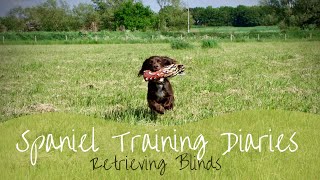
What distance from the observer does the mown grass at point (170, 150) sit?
4406 mm

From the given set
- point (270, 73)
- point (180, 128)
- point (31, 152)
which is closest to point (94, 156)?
point (31, 152)

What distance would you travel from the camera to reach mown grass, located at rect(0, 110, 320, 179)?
4406mm

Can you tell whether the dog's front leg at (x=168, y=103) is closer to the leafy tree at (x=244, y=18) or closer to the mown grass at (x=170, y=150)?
the mown grass at (x=170, y=150)

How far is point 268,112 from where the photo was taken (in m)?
5.89

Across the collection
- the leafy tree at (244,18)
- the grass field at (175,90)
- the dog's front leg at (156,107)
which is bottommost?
the grass field at (175,90)

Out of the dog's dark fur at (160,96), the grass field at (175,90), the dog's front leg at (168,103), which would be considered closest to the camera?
the dog's dark fur at (160,96)

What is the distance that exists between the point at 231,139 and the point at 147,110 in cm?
250

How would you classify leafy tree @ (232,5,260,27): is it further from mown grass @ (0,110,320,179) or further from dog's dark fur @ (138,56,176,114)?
mown grass @ (0,110,320,179)

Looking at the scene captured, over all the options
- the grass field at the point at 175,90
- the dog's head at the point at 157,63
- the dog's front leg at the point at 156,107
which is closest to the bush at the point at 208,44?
the grass field at the point at 175,90

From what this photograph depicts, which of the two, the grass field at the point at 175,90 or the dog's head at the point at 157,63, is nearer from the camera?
the dog's head at the point at 157,63

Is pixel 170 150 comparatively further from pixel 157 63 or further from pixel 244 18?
pixel 244 18

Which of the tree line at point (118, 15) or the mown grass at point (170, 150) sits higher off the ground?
the tree line at point (118, 15)

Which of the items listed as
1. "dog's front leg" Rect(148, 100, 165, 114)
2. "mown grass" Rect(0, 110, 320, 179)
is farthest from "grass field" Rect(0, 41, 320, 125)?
"mown grass" Rect(0, 110, 320, 179)

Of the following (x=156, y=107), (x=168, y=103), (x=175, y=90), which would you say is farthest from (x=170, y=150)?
(x=175, y=90)
